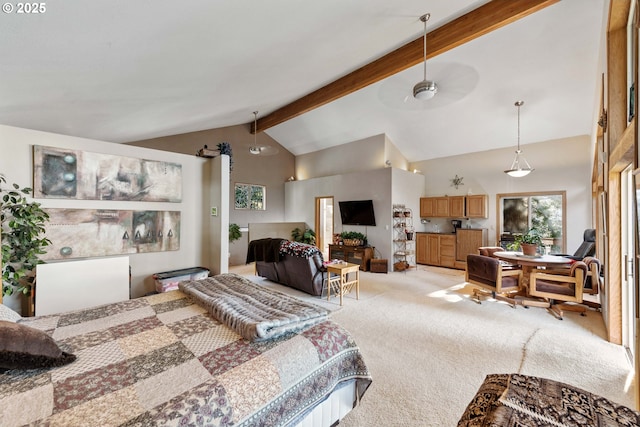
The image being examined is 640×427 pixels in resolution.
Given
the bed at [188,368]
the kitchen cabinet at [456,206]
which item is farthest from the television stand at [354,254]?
the bed at [188,368]

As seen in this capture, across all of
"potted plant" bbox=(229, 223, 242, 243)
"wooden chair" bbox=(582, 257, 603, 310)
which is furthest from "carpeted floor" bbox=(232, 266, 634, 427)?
"potted plant" bbox=(229, 223, 242, 243)

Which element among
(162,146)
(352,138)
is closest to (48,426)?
(162,146)

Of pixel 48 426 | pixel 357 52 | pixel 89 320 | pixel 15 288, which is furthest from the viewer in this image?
pixel 357 52

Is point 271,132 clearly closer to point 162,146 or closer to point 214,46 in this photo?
point 162,146

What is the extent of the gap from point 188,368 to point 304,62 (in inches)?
136

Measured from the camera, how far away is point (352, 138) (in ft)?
24.7

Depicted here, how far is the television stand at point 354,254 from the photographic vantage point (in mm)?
6645

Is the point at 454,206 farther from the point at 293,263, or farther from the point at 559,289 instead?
the point at 293,263

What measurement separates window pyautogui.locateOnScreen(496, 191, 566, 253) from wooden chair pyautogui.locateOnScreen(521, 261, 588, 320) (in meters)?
2.40

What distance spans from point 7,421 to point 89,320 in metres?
1.01

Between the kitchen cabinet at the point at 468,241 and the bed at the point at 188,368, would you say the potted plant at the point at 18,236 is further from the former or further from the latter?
the kitchen cabinet at the point at 468,241

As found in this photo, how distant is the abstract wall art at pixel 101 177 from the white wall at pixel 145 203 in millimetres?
69

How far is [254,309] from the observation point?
6.00ft

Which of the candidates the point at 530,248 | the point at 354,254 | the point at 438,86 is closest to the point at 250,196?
the point at 354,254
